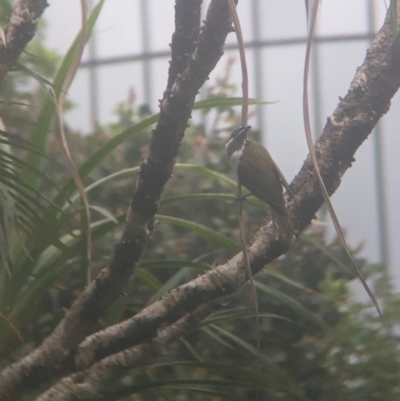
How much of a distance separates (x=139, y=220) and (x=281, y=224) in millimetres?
124

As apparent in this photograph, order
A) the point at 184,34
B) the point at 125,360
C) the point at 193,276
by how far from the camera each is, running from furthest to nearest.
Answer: the point at 193,276 → the point at 125,360 → the point at 184,34

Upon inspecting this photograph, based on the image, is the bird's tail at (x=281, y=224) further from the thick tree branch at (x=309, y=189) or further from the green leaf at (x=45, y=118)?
the green leaf at (x=45, y=118)

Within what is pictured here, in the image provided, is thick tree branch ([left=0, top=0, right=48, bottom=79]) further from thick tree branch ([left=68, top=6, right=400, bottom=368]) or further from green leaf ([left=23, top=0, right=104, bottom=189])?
thick tree branch ([left=68, top=6, right=400, bottom=368])

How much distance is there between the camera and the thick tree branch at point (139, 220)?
400mm

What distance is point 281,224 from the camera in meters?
0.48

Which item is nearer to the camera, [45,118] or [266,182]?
[266,182]

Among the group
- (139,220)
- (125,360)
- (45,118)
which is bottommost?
(125,360)

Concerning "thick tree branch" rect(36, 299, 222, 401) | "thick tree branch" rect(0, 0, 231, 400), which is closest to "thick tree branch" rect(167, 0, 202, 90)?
"thick tree branch" rect(0, 0, 231, 400)

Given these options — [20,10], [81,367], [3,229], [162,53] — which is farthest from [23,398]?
[162,53]

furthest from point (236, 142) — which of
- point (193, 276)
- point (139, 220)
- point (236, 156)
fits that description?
point (193, 276)

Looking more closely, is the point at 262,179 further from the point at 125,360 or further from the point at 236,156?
the point at 125,360

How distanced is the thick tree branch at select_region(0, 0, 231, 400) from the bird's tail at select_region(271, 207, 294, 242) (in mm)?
104

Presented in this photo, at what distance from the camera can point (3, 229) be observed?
0.47 metres

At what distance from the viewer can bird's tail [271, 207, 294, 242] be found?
476 millimetres
